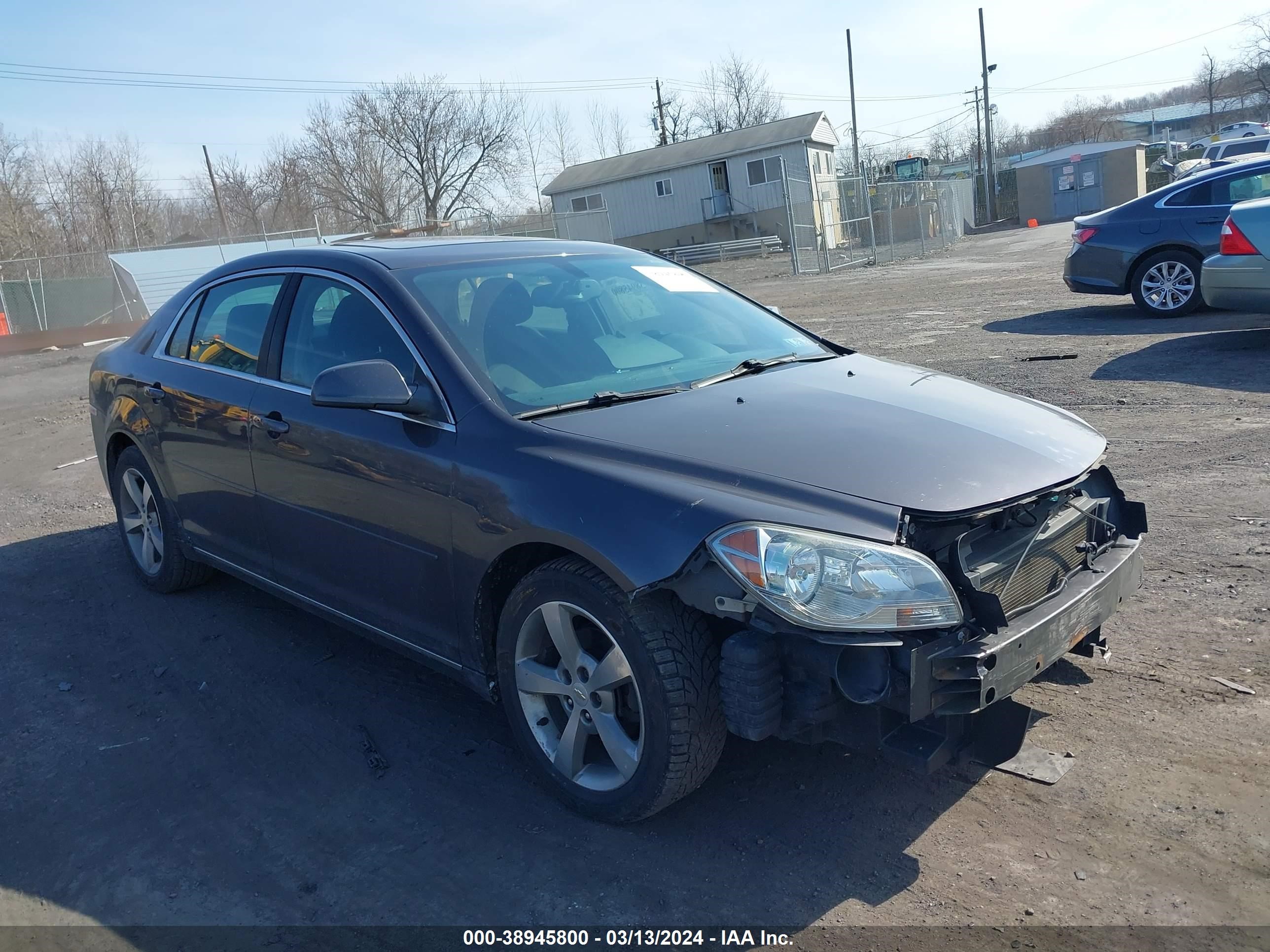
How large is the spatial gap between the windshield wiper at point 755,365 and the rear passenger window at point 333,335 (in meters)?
1.07

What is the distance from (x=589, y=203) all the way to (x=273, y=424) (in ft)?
162

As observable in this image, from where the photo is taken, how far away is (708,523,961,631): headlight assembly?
104 inches

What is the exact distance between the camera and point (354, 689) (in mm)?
4301

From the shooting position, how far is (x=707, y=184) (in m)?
48.0

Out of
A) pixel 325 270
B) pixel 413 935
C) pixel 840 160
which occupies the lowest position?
pixel 413 935

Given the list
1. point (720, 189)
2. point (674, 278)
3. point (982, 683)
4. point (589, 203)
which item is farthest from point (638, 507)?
point (589, 203)

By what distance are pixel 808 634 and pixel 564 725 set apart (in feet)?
3.30

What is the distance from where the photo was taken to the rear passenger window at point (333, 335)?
379 cm

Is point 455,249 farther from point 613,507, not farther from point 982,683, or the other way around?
point 982,683

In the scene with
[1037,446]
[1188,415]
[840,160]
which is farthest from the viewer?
[840,160]

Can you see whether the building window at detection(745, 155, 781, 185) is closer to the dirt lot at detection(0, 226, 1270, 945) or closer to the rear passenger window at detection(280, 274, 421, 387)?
the dirt lot at detection(0, 226, 1270, 945)

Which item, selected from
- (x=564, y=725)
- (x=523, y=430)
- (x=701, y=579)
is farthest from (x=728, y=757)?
(x=523, y=430)

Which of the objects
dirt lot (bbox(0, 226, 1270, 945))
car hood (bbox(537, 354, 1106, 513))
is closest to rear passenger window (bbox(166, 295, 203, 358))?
dirt lot (bbox(0, 226, 1270, 945))

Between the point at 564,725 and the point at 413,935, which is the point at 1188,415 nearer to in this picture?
the point at 564,725
